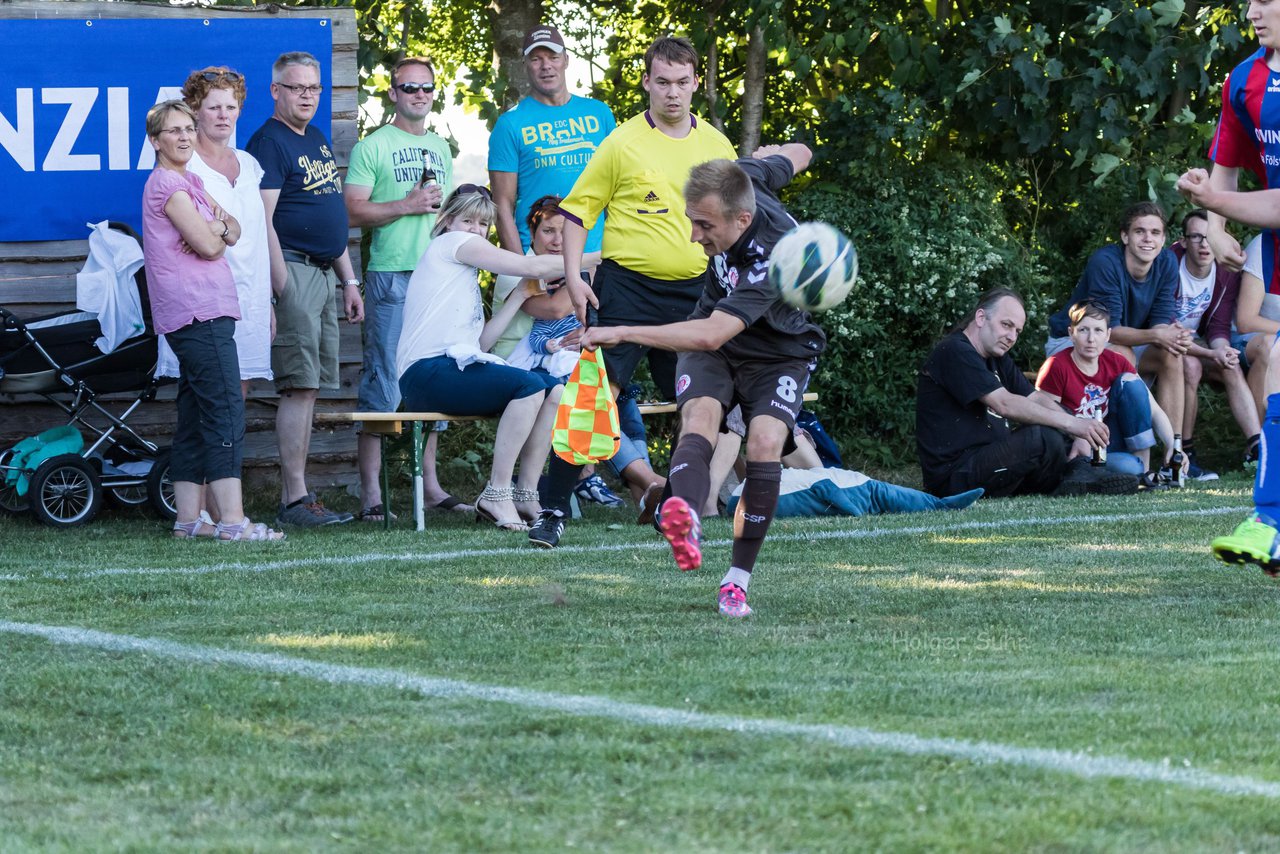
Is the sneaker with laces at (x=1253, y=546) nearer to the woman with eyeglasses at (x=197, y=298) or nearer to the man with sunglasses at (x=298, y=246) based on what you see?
the woman with eyeglasses at (x=197, y=298)

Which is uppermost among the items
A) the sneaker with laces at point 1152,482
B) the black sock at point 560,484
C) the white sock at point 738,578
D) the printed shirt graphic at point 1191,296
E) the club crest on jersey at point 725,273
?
the club crest on jersey at point 725,273

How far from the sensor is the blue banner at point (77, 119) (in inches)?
394

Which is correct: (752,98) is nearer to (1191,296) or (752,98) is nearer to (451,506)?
(1191,296)

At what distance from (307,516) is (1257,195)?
4833mm

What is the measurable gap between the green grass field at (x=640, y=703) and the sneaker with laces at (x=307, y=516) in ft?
5.71

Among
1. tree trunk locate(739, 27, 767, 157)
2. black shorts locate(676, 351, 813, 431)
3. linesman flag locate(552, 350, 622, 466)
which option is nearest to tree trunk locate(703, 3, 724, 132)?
tree trunk locate(739, 27, 767, 157)

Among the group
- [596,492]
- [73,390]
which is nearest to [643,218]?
[596,492]

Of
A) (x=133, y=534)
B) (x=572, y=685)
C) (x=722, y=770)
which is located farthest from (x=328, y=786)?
(x=133, y=534)

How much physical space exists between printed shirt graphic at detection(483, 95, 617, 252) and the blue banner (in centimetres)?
163

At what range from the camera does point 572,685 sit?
4.39 metres

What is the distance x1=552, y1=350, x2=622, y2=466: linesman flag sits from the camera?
656cm

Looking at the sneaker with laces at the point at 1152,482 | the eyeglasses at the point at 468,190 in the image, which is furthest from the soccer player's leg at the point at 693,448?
the sneaker with laces at the point at 1152,482

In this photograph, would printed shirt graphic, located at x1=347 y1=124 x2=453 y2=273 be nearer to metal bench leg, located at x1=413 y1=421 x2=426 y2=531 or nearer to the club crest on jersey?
metal bench leg, located at x1=413 y1=421 x2=426 y2=531

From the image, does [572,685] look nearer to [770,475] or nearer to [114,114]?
[770,475]
